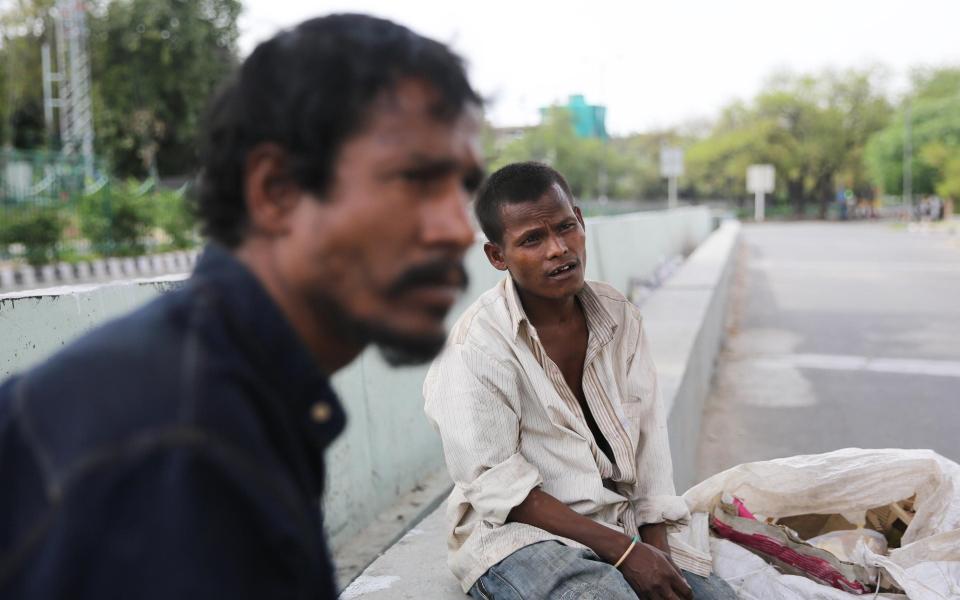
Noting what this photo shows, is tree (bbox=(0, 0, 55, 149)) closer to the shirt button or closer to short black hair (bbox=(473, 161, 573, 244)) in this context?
short black hair (bbox=(473, 161, 573, 244))

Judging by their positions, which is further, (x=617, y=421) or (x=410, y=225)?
(x=617, y=421)

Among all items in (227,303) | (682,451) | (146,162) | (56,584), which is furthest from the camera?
(146,162)

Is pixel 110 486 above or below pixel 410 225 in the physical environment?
below

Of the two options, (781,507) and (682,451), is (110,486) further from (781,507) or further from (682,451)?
(682,451)

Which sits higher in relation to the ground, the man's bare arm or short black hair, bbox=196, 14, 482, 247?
short black hair, bbox=196, 14, 482, 247

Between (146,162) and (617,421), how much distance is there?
111ft

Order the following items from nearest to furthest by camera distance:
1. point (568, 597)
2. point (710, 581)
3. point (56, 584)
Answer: point (56, 584) → point (568, 597) → point (710, 581)

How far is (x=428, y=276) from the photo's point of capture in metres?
1.01

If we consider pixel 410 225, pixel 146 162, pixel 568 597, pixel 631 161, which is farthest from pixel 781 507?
pixel 631 161

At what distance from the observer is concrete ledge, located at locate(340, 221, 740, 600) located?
2.42 m

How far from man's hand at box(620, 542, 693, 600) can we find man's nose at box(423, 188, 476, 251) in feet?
4.52

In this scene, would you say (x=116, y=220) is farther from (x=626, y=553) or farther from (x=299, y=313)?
(x=299, y=313)

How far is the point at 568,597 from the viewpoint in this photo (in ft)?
6.78

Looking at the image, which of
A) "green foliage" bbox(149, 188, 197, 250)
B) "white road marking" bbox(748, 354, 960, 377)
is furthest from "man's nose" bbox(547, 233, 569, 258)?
"green foliage" bbox(149, 188, 197, 250)
